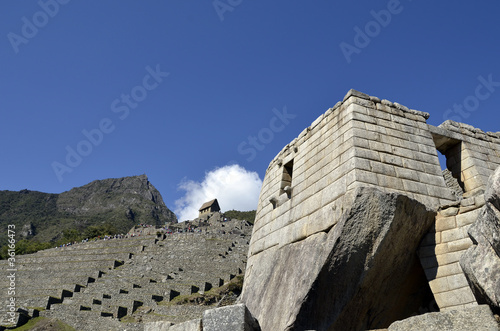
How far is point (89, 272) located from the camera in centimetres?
2766

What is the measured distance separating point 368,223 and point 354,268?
2.15ft

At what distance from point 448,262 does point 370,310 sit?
1.29 m

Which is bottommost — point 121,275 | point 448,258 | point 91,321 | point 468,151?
point 448,258

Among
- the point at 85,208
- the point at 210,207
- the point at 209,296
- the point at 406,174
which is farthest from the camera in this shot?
the point at 85,208

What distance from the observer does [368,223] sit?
186 inches

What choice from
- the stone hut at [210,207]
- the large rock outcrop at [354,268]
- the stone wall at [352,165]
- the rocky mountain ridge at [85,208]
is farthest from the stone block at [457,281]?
the rocky mountain ridge at [85,208]

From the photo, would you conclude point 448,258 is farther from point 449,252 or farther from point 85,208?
point 85,208

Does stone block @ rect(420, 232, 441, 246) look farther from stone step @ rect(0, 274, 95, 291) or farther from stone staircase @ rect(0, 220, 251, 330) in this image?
stone step @ rect(0, 274, 95, 291)

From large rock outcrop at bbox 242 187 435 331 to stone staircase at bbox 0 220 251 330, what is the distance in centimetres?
1462

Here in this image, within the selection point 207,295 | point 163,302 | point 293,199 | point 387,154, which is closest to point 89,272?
point 163,302

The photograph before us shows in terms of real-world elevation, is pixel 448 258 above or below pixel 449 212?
below

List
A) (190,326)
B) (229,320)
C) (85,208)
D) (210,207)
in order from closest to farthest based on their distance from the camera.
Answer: (229,320)
(190,326)
(210,207)
(85,208)

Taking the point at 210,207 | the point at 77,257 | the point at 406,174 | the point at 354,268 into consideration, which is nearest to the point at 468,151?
Answer: the point at 406,174

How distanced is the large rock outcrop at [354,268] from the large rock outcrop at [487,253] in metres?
1.56
